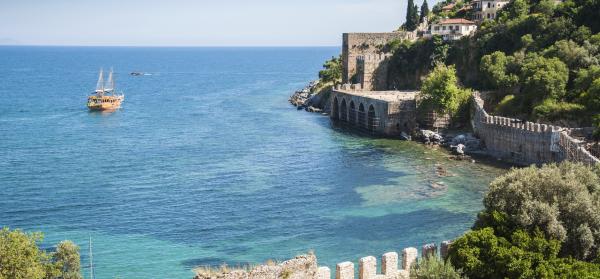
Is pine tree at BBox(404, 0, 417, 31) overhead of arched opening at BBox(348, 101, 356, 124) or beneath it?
overhead

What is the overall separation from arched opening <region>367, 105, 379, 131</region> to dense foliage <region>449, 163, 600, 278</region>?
45.4m

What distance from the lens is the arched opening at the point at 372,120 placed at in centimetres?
6900

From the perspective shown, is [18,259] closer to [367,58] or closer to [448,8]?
[367,58]

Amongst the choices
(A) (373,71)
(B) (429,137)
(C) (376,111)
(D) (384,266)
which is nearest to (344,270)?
(D) (384,266)

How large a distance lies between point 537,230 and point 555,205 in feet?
4.32

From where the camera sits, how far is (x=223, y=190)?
149 feet

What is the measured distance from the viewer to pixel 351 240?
3462 centimetres

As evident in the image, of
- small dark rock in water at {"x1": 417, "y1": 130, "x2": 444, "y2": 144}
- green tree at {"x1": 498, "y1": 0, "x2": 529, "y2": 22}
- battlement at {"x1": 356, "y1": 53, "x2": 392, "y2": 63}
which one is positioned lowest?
small dark rock in water at {"x1": 417, "y1": 130, "x2": 444, "y2": 144}

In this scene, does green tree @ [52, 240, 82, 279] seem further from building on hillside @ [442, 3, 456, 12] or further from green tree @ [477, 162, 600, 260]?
building on hillside @ [442, 3, 456, 12]

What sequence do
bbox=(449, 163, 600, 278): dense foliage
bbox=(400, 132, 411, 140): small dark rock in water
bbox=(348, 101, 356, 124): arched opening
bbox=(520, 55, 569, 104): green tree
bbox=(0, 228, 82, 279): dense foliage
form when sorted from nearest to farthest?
bbox=(449, 163, 600, 278): dense foliage < bbox=(0, 228, 82, 279): dense foliage < bbox=(520, 55, 569, 104): green tree < bbox=(400, 132, 411, 140): small dark rock in water < bbox=(348, 101, 356, 124): arched opening

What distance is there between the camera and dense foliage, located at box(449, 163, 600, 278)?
752 inches

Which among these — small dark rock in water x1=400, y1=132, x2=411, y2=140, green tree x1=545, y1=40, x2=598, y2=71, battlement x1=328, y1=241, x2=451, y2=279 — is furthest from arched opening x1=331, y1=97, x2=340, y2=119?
battlement x1=328, y1=241, x2=451, y2=279

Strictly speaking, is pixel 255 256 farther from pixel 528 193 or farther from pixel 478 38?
pixel 478 38

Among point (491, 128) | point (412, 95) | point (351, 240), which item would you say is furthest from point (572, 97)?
point (351, 240)
